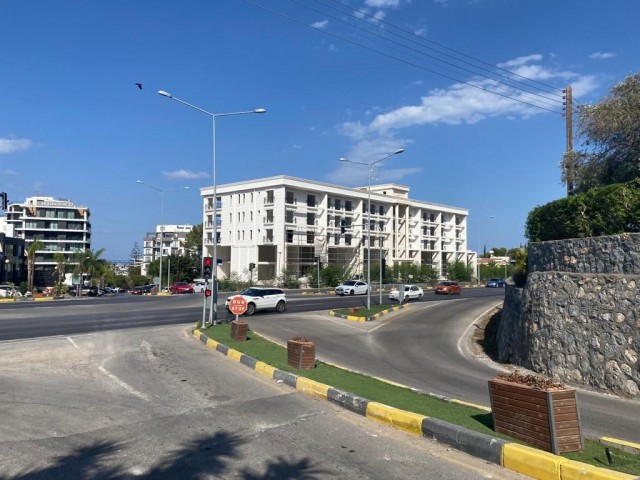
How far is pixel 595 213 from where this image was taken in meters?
14.9

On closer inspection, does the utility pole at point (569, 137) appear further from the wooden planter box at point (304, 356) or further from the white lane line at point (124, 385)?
the white lane line at point (124, 385)

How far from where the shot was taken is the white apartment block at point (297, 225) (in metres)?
78.1

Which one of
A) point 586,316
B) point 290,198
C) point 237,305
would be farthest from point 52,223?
point 586,316

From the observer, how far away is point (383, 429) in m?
7.41

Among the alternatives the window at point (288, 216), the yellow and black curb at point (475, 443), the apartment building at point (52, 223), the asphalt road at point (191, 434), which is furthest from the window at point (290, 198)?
the yellow and black curb at point (475, 443)

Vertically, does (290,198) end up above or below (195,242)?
above

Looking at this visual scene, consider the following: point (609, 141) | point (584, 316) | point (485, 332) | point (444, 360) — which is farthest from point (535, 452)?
point (485, 332)

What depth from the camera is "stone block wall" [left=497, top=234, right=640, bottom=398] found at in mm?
11758

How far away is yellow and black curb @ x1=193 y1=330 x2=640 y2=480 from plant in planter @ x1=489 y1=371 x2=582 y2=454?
241 mm

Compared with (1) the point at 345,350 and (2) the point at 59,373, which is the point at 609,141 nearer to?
(1) the point at 345,350

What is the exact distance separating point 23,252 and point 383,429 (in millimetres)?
102648

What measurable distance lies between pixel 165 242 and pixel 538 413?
495 ft

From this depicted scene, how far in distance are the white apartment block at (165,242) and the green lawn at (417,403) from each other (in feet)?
372

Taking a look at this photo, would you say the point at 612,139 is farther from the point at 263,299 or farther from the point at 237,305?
the point at 263,299
